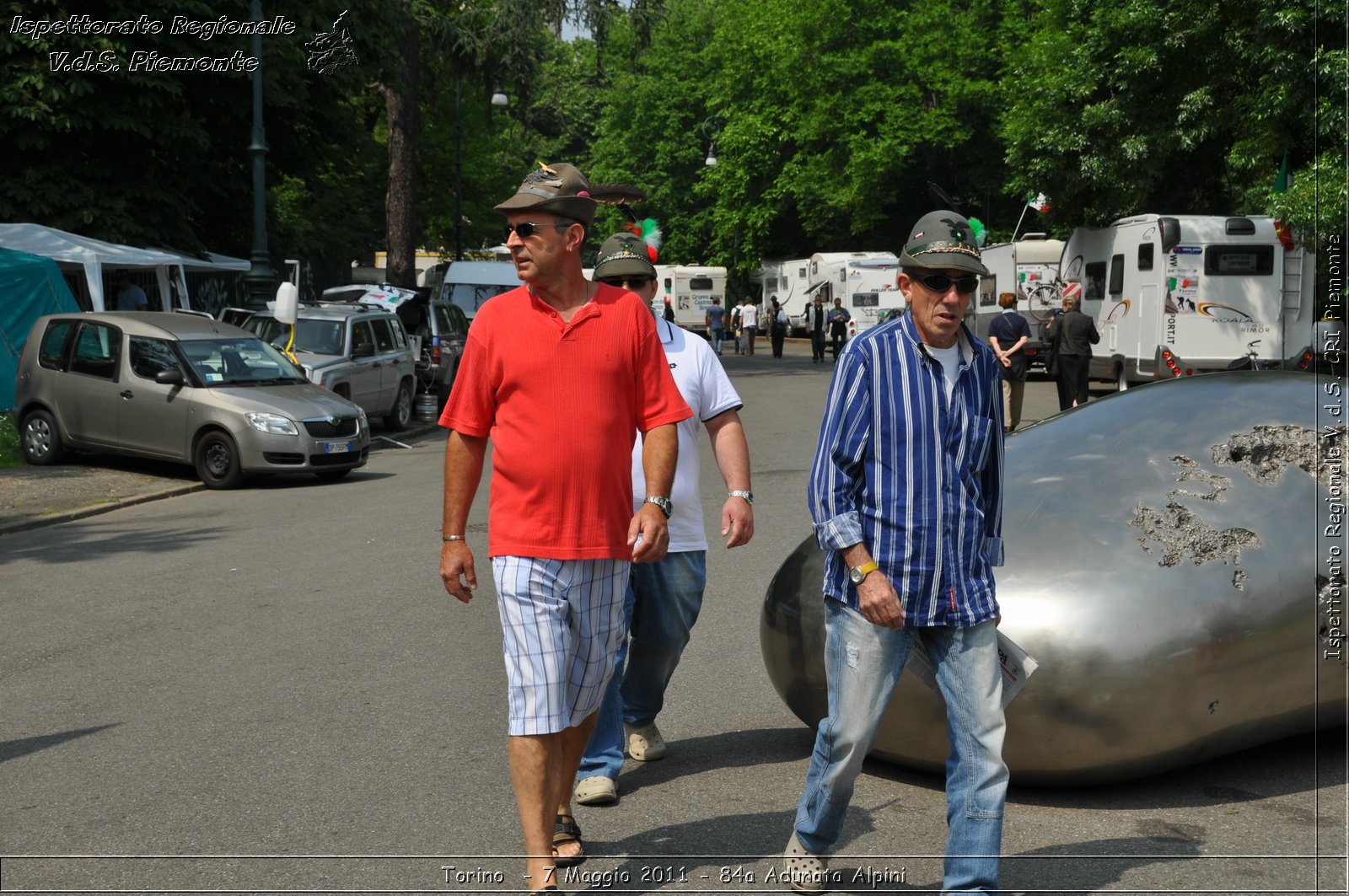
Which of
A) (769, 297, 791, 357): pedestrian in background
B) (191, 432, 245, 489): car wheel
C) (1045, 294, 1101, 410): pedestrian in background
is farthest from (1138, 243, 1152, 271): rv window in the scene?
(769, 297, 791, 357): pedestrian in background

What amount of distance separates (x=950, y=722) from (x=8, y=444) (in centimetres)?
1657

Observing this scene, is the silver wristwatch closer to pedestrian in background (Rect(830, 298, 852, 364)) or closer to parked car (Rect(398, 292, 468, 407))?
parked car (Rect(398, 292, 468, 407))

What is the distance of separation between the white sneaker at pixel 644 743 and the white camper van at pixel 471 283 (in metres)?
28.0

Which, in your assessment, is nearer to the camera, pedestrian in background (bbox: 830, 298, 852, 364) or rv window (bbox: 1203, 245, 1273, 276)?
rv window (bbox: 1203, 245, 1273, 276)

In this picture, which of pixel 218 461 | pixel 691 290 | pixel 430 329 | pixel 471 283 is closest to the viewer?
pixel 218 461

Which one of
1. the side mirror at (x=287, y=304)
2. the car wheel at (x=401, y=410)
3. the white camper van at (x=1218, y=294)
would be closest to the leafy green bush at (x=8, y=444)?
the side mirror at (x=287, y=304)

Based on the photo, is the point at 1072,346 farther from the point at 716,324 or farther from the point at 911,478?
the point at 716,324

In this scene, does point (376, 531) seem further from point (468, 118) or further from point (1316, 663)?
point (468, 118)

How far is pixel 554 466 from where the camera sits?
392 cm

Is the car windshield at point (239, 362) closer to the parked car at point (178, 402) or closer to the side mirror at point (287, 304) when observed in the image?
the parked car at point (178, 402)

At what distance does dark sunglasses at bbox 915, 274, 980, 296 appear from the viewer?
12.9ft

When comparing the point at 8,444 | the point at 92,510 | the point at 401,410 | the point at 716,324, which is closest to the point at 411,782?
the point at 92,510

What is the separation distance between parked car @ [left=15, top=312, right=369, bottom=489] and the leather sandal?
11.7 metres

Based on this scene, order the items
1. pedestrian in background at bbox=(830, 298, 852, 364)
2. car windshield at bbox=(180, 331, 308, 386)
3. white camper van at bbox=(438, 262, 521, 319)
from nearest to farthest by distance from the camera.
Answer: car windshield at bbox=(180, 331, 308, 386) → white camper van at bbox=(438, 262, 521, 319) → pedestrian in background at bbox=(830, 298, 852, 364)
